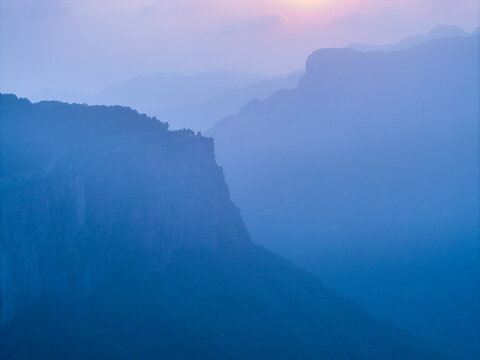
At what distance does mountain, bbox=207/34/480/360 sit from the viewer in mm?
79562

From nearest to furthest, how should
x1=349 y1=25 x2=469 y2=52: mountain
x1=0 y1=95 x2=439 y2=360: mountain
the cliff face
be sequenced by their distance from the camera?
the cliff face < x1=0 y1=95 x2=439 y2=360: mountain < x1=349 y1=25 x2=469 y2=52: mountain

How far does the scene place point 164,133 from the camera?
160 feet

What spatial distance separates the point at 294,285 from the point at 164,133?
17613 mm

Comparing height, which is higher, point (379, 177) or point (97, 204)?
point (379, 177)

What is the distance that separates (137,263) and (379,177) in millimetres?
76341

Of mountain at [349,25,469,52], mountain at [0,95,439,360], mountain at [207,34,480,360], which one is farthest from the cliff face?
mountain at [349,25,469,52]

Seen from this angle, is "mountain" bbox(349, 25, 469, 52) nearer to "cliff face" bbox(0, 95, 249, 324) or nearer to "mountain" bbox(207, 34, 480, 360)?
"mountain" bbox(207, 34, 480, 360)

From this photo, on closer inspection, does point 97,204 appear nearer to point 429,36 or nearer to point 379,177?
point 379,177

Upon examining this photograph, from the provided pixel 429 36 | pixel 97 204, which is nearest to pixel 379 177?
pixel 97 204

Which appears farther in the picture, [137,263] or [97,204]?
[137,263]

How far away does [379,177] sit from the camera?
367 feet

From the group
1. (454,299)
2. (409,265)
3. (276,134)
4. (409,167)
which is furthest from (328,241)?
(276,134)

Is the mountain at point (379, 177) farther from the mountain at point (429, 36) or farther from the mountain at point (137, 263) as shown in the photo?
the mountain at point (429, 36)

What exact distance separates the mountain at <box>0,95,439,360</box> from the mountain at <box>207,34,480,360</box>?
2447 centimetres
